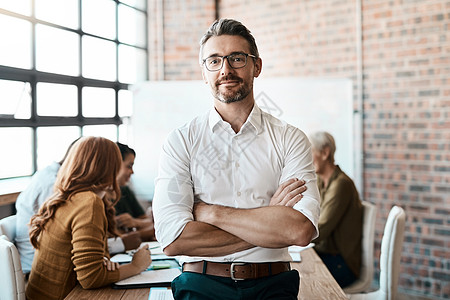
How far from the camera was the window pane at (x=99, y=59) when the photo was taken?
4.23m

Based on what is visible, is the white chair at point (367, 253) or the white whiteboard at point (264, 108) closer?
the white chair at point (367, 253)

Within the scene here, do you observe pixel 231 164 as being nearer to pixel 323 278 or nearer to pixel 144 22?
pixel 323 278

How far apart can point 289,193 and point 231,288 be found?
1.25ft

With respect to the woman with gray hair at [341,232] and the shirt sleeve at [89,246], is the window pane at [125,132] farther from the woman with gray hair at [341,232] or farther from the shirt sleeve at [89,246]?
the shirt sleeve at [89,246]

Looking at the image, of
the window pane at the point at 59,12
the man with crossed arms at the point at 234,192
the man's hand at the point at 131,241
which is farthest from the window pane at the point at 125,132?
the man with crossed arms at the point at 234,192

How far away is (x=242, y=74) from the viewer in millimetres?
1622

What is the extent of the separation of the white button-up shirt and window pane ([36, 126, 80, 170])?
2.36 meters

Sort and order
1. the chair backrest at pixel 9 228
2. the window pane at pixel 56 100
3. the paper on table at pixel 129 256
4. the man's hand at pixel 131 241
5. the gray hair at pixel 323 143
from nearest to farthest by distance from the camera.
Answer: the paper on table at pixel 129 256
the chair backrest at pixel 9 228
the man's hand at pixel 131 241
the gray hair at pixel 323 143
the window pane at pixel 56 100

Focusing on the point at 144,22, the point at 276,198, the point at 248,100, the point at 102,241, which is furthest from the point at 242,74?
the point at 144,22

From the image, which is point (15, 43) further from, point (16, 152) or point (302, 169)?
point (302, 169)

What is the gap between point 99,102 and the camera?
14.4ft

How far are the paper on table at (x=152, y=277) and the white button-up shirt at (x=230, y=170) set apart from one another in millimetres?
402

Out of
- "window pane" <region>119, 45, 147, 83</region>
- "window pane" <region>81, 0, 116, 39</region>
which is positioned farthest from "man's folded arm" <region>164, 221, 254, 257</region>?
"window pane" <region>119, 45, 147, 83</region>

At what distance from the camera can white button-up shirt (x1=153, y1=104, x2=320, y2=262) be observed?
1.57 meters
